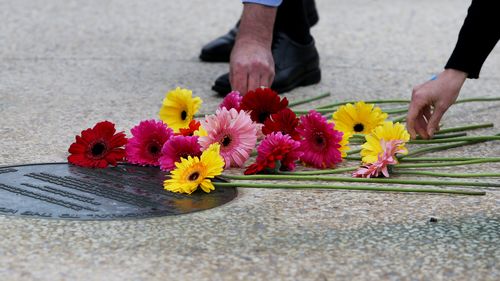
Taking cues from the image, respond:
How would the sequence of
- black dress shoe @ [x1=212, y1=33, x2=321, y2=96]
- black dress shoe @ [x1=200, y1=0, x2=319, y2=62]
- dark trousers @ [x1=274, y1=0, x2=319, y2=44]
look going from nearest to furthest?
1. black dress shoe @ [x1=212, y1=33, x2=321, y2=96]
2. dark trousers @ [x1=274, y1=0, x2=319, y2=44]
3. black dress shoe @ [x1=200, y1=0, x2=319, y2=62]

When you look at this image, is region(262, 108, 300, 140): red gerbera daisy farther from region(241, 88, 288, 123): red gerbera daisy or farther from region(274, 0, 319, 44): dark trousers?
region(274, 0, 319, 44): dark trousers

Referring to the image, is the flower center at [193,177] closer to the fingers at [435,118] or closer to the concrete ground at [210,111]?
the concrete ground at [210,111]

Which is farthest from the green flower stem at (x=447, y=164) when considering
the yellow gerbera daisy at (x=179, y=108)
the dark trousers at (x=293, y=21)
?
the dark trousers at (x=293, y=21)

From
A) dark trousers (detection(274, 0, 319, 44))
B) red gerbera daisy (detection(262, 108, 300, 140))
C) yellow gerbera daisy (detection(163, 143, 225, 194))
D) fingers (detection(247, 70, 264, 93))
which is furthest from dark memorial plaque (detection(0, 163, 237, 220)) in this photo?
dark trousers (detection(274, 0, 319, 44))

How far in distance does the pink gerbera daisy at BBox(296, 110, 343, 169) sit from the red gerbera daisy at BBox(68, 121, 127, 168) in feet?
1.52

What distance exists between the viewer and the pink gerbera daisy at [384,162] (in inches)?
93.7

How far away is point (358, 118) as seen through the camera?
2701 millimetres

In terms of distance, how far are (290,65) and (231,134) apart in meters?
1.12

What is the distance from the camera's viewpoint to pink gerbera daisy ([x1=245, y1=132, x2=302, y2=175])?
2395 mm

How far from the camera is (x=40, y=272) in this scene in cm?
179

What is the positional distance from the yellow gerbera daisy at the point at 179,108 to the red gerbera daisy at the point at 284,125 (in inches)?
10.3

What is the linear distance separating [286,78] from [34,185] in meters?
1.40

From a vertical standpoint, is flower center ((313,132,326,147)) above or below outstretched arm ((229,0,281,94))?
below

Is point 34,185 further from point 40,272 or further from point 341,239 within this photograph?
point 341,239
